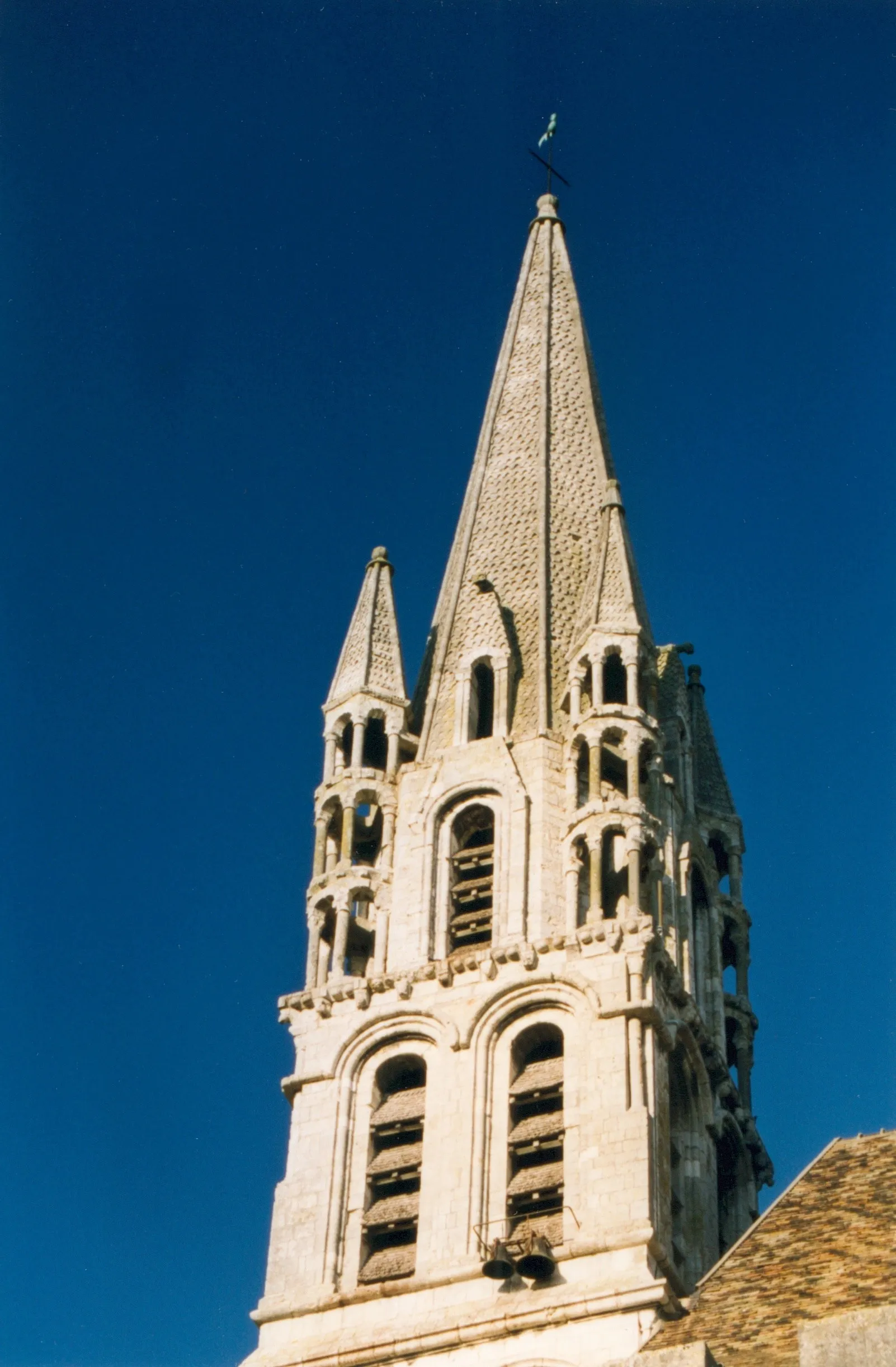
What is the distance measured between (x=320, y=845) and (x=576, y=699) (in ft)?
15.4

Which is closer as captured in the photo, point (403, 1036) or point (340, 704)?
point (403, 1036)

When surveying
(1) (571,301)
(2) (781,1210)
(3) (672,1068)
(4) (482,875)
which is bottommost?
(2) (781,1210)

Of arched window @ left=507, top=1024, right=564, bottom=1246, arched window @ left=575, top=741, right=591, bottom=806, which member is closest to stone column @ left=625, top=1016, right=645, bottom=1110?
arched window @ left=507, top=1024, right=564, bottom=1246

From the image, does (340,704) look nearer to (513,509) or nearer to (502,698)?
(502,698)

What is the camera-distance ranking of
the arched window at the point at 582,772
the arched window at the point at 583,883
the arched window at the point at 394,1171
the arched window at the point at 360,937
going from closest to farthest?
the arched window at the point at 394,1171
the arched window at the point at 583,883
the arched window at the point at 360,937
the arched window at the point at 582,772

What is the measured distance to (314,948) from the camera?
4388 centimetres

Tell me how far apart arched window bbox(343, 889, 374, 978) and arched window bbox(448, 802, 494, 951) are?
52.7 inches

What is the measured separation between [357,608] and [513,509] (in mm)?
3755

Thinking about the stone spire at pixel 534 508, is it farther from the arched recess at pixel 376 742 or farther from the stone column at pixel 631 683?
the stone column at pixel 631 683

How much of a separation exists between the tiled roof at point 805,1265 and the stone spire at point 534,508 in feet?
49.8

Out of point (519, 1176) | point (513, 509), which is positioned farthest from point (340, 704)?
point (519, 1176)

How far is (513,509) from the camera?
51.7 metres

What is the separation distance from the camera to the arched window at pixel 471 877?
4362 centimetres

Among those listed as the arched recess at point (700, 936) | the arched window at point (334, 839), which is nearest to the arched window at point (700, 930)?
the arched recess at point (700, 936)
